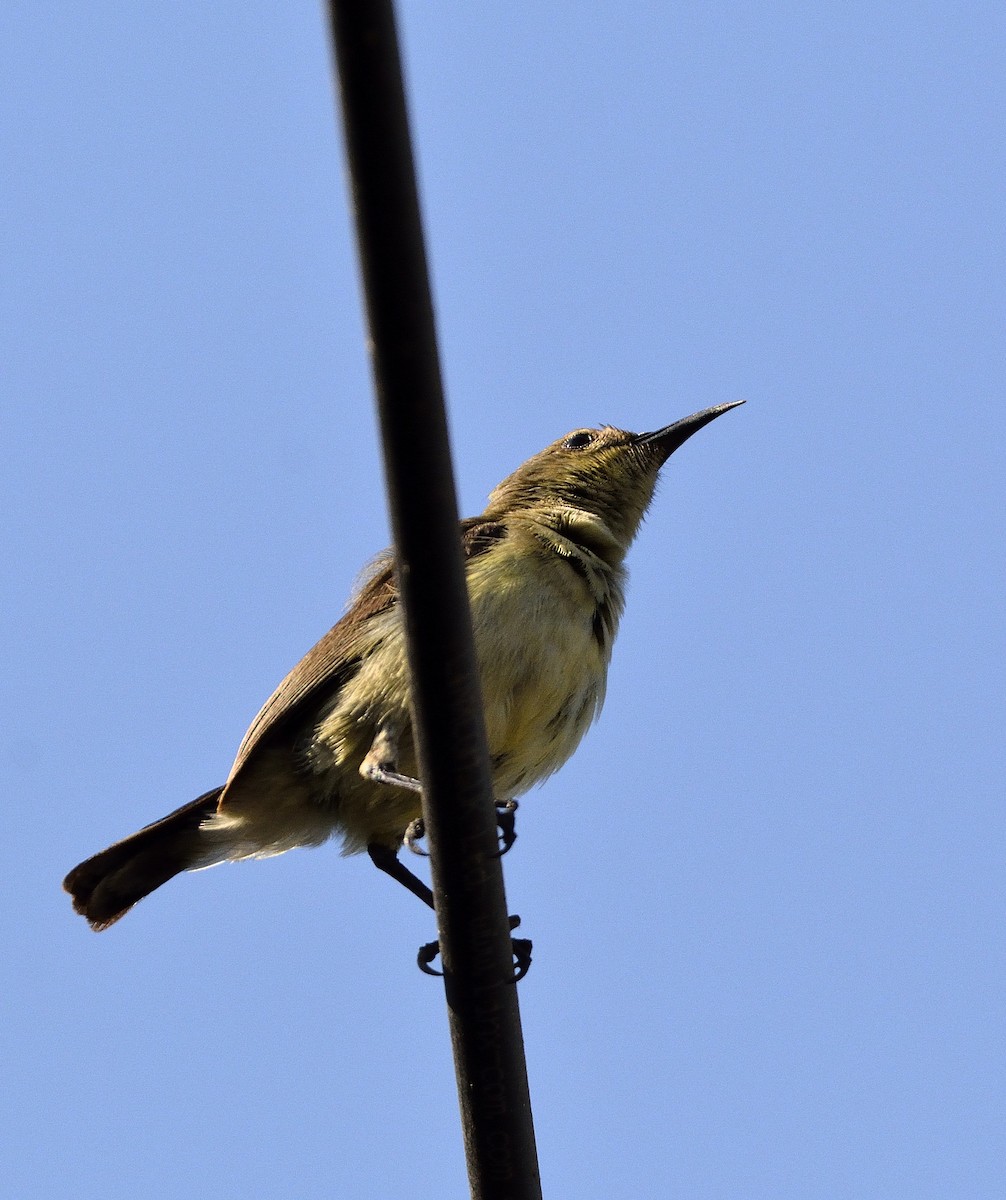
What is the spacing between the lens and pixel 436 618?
3725mm

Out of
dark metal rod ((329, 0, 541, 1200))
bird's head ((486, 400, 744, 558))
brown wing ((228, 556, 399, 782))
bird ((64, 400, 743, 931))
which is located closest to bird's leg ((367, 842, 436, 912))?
bird ((64, 400, 743, 931))

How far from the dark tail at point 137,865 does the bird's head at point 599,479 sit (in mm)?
2122

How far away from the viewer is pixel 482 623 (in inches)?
242

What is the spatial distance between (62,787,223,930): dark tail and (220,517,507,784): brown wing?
45cm

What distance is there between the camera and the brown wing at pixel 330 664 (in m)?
6.52

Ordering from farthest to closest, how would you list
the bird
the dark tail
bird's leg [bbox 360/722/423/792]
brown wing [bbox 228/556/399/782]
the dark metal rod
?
the dark tail → brown wing [bbox 228/556/399/782] → the bird → bird's leg [bbox 360/722/423/792] → the dark metal rod

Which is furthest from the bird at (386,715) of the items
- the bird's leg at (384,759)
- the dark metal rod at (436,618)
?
the dark metal rod at (436,618)

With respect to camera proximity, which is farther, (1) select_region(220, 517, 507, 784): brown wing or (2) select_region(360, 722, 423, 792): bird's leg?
(1) select_region(220, 517, 507, 784): brown wing

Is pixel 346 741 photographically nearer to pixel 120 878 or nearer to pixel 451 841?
pixel 120 878

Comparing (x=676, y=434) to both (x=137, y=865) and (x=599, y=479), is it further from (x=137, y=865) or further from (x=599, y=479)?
(x=137, y=865)

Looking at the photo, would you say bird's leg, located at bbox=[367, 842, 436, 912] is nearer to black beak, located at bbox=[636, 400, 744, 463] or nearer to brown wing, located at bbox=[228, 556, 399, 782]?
brown wing, located at bbox=[228, 556, 399, 782]

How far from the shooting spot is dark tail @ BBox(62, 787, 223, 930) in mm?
6961

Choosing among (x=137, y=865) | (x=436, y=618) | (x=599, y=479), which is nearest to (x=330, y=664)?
(x=137, y=865)

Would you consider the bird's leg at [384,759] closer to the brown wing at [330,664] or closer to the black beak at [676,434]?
the brown wing at [330,664]
